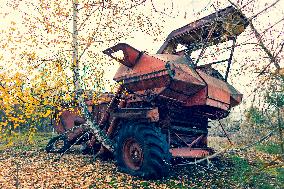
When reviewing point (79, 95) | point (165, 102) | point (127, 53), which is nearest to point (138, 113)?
point (165, 102)

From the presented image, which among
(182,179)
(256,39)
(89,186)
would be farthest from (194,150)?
(256,39)

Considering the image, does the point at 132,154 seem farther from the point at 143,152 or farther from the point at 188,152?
the point at 188,152

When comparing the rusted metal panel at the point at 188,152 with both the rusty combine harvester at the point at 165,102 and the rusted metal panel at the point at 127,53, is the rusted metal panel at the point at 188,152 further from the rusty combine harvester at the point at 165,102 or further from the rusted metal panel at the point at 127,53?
the rusted metal panel at the point at 127,53

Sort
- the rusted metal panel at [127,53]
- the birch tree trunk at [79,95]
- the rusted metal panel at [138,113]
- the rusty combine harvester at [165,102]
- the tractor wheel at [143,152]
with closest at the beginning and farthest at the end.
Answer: the tractor wheel at [143,152], the rusty combine harvester at [165,102], the rusted metal panel at [138,113], the rusted metal panel at [127,53], the birch tree trunk at [79,95]

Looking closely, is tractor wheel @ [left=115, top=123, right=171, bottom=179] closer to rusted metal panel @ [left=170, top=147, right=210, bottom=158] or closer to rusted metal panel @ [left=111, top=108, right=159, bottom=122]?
rusted metal panel @ [left=111, top=108, right=159, bottom=122]

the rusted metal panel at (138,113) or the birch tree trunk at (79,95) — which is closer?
the rusted metal panel at (138,113)

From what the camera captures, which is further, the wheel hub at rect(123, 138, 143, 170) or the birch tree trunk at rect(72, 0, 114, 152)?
the birch tree trunk at rect(72, 0, 114, 152)

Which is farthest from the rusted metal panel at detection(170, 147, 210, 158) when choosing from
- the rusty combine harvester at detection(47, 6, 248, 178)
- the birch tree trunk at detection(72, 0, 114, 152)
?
the birch tree trunk at detection(72, 0, 114, 152)

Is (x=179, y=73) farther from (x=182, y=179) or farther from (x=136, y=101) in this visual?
(x=182, y=179)

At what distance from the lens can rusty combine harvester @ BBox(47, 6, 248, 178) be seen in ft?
21.7

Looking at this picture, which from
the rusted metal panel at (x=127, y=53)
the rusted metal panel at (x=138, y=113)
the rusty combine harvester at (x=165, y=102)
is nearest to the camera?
the rusty combine harvester at (x=165, y=102)

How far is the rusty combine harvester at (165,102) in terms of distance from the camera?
662 cm

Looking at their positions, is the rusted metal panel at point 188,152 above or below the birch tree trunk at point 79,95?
below

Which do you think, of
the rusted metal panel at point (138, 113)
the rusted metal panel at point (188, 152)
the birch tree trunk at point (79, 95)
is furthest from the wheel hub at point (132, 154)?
the birch tree trunk at point (79, 95)
